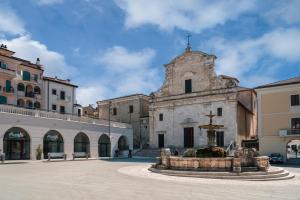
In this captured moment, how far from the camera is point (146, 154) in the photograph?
44875 mm

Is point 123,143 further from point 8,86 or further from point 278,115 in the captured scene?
point 278,115

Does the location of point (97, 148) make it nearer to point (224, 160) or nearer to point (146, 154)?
point (146, 154)

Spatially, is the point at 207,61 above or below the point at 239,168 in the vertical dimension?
above

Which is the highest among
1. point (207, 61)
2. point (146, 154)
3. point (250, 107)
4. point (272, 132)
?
point (207, 61)

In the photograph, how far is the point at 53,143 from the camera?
3572 cm

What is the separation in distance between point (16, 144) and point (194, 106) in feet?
74.0

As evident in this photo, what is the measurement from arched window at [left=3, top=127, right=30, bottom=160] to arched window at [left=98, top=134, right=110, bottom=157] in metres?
11.6

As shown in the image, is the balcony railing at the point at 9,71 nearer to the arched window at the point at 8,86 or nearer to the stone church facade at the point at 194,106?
the arched window at the point at 8,86

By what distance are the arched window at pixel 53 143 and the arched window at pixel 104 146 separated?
23.8 feet

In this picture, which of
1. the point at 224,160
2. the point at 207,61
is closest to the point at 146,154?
the point at 207,61

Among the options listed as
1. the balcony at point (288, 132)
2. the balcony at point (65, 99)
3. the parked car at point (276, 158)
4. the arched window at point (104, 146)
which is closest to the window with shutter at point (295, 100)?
the balcony at point (288, 132)

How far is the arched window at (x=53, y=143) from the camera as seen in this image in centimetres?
3491

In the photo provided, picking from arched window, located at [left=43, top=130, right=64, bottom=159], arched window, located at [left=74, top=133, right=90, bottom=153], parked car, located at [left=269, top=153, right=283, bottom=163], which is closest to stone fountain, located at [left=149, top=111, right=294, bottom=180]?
parked car, located at [left=269, top=153, right=283, bottom=163]

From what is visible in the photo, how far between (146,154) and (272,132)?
16922 millimetres
